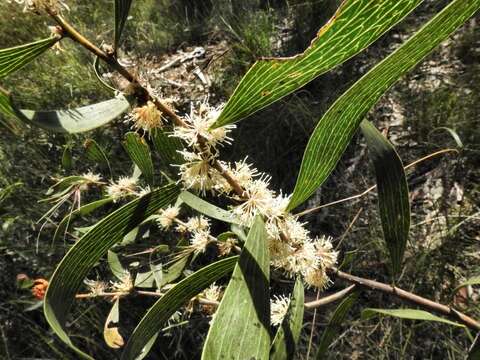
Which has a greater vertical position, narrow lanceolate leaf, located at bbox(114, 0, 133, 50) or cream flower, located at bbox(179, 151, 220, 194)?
narrow lanceolate leaf, located at bbox(114, 0, 133, 50)

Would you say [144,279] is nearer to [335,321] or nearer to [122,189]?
[122,189]

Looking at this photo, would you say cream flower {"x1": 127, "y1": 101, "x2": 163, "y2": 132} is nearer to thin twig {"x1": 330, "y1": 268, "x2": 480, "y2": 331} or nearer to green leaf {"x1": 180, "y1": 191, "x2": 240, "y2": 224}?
green leaf {"x1": 180, "y1": 191, "x2": 240, "y2": 224}

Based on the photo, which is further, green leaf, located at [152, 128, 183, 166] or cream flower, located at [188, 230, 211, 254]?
cream flower, located at [188, 230, 211, 254]

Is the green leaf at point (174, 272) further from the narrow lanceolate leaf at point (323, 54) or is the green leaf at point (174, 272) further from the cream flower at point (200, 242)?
the narrow lanceolate leaf at point (323, 54)

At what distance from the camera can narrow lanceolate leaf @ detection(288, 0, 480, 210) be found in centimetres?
56

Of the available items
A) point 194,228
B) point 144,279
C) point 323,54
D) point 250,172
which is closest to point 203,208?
point 250,172

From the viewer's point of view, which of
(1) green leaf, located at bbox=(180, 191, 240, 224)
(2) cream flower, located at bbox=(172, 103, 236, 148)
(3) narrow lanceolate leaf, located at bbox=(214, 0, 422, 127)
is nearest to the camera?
(3) narrow lanceolate leaf, located at bbox=(214, 0, 422, 127)

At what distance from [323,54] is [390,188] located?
1.63 ft

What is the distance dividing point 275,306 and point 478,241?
48.1 inches

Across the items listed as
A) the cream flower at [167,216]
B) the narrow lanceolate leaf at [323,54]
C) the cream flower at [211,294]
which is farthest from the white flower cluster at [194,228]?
the narrow lanceolate leaf at [323,54]

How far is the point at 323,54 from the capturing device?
605mm

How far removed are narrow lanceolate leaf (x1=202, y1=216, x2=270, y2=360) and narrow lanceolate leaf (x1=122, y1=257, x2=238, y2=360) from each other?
0.19 meters

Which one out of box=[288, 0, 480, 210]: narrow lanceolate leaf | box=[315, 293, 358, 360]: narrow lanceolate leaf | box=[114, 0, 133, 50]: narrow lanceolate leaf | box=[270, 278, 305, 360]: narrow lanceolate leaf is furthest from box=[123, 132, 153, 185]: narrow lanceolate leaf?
box=[315, 293, 358, 360]: narrow lanceolate leaf

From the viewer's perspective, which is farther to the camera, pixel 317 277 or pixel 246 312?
pixel 317 277
